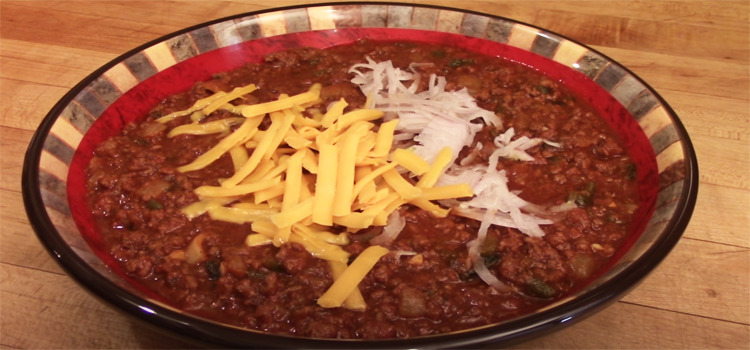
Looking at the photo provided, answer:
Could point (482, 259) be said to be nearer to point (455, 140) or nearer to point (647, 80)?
point (455, 140)

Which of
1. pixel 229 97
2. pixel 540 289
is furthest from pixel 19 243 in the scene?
pixel 540 289

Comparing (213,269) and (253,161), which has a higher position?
(253,161)

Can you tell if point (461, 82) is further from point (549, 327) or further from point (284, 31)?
point (549, 327)

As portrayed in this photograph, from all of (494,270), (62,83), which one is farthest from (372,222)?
(62,83)

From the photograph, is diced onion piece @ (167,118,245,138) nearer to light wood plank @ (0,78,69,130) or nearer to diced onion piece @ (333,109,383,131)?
diced onion piece @ (333,109,383,131)

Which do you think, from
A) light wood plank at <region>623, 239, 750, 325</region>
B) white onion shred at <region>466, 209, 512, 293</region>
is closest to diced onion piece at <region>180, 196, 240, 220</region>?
white onion shred at <region>466, 209, 512, 293</region>

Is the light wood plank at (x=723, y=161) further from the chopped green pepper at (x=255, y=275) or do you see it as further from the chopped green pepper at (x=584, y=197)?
the chopped green pepper at (x=255, y=275)

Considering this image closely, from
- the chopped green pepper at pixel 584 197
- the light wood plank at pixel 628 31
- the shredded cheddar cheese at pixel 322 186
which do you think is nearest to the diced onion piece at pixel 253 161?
the shredded cheddar cheese at pixel 322 186
